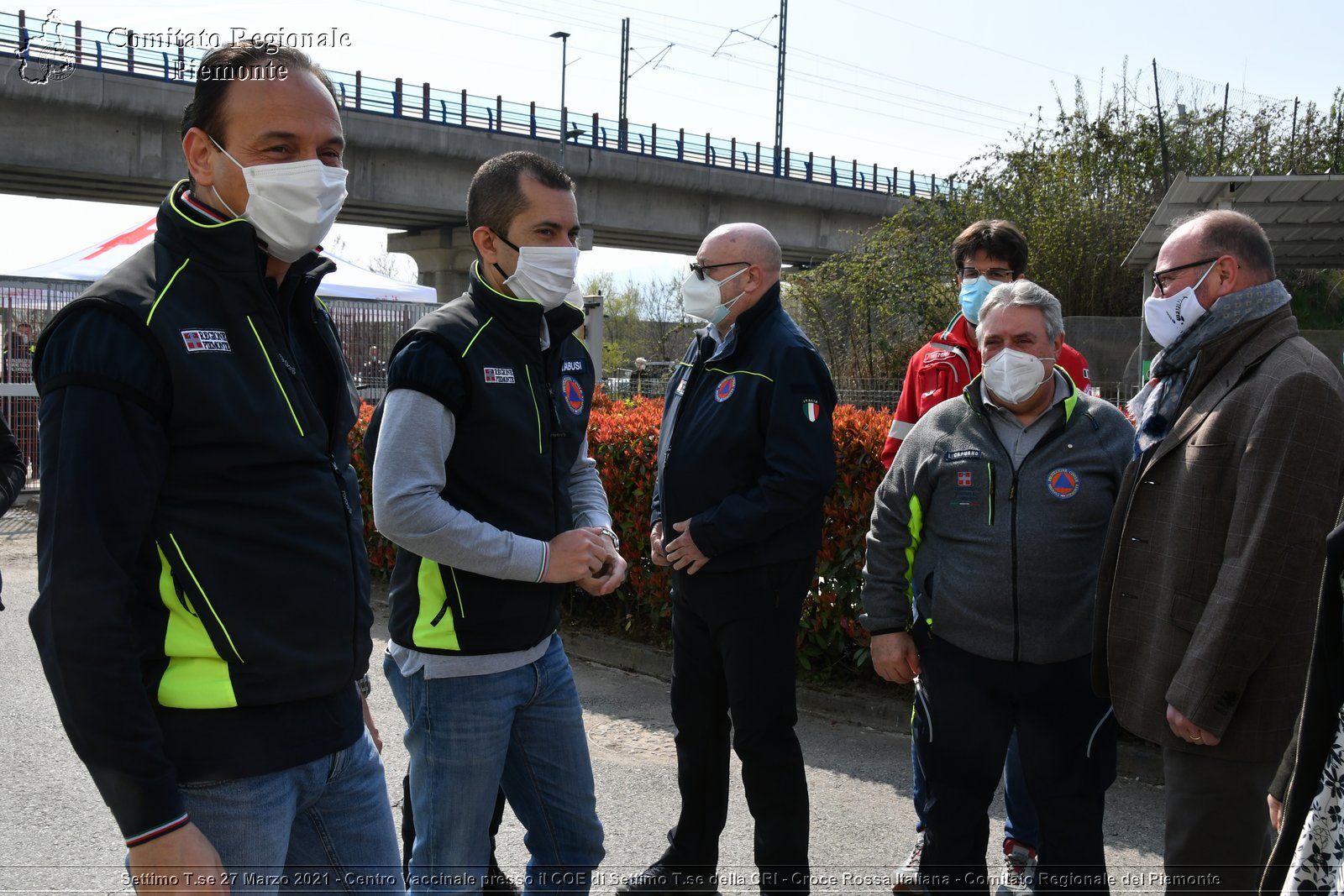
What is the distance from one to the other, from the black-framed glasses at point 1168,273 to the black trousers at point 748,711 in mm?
1511

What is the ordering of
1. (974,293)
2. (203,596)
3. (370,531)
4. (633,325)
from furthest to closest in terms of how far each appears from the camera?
(633,325) < (370,531) < (974,293) < (203,596)

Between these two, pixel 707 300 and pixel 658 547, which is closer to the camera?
pixel 658 547

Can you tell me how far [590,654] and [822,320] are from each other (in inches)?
551

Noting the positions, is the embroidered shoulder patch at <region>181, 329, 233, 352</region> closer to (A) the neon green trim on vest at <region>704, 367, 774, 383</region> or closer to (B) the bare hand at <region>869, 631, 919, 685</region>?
(A) the neon green trim on vest at <region>704, 367, 774, 383</region>

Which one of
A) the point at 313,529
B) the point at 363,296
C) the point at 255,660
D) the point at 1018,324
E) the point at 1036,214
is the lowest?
the point at 255,660

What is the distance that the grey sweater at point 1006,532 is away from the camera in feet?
11.0

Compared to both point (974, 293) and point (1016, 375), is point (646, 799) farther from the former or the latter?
point (974, 293)

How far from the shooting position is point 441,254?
33156mm

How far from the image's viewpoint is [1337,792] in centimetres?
198

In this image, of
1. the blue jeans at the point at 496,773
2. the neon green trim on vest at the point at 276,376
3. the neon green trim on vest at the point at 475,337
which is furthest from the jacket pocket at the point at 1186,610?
the neon green trim on vest at the point at 276,376

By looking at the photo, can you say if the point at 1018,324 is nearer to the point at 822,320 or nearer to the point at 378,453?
the point at 378,453

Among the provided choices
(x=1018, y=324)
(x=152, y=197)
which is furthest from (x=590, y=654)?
(x=152, y=197)

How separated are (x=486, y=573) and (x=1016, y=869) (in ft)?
8.24

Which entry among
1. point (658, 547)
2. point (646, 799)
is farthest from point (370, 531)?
point (658, 547)
